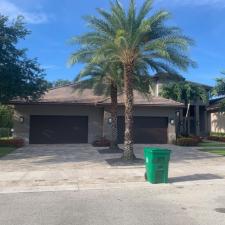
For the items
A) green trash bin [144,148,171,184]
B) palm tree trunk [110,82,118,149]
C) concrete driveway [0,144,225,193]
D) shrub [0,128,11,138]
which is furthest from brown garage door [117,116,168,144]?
green trash bin [144,148,171,184]

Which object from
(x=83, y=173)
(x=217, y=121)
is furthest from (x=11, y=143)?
(x=217, y=121)

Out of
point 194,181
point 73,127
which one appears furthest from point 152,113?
point 194,181

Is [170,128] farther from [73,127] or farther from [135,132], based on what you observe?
[73,127]

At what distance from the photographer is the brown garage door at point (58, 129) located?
28.8 metres

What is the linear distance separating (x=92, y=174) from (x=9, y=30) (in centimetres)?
1065

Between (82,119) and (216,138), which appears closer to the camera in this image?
(82,119)

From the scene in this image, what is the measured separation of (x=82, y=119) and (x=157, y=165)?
1797cm

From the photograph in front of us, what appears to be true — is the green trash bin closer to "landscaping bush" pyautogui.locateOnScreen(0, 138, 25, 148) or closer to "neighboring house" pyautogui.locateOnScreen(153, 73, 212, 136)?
"landscaping bush" pyautogui.locateOnScreen(0, 138, 25, 148)

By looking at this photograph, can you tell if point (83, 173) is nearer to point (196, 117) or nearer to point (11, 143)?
point (11, 143)

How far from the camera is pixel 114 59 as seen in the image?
18.1 meters

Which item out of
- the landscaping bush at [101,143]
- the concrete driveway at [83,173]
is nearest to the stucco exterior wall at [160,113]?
the landscaping bush at [101,143]

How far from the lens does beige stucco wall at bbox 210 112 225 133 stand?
124 feet

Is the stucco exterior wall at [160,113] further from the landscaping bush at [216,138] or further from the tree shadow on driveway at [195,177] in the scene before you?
the tree shadow on driveway at [195,177]

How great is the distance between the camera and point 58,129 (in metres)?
29.1
